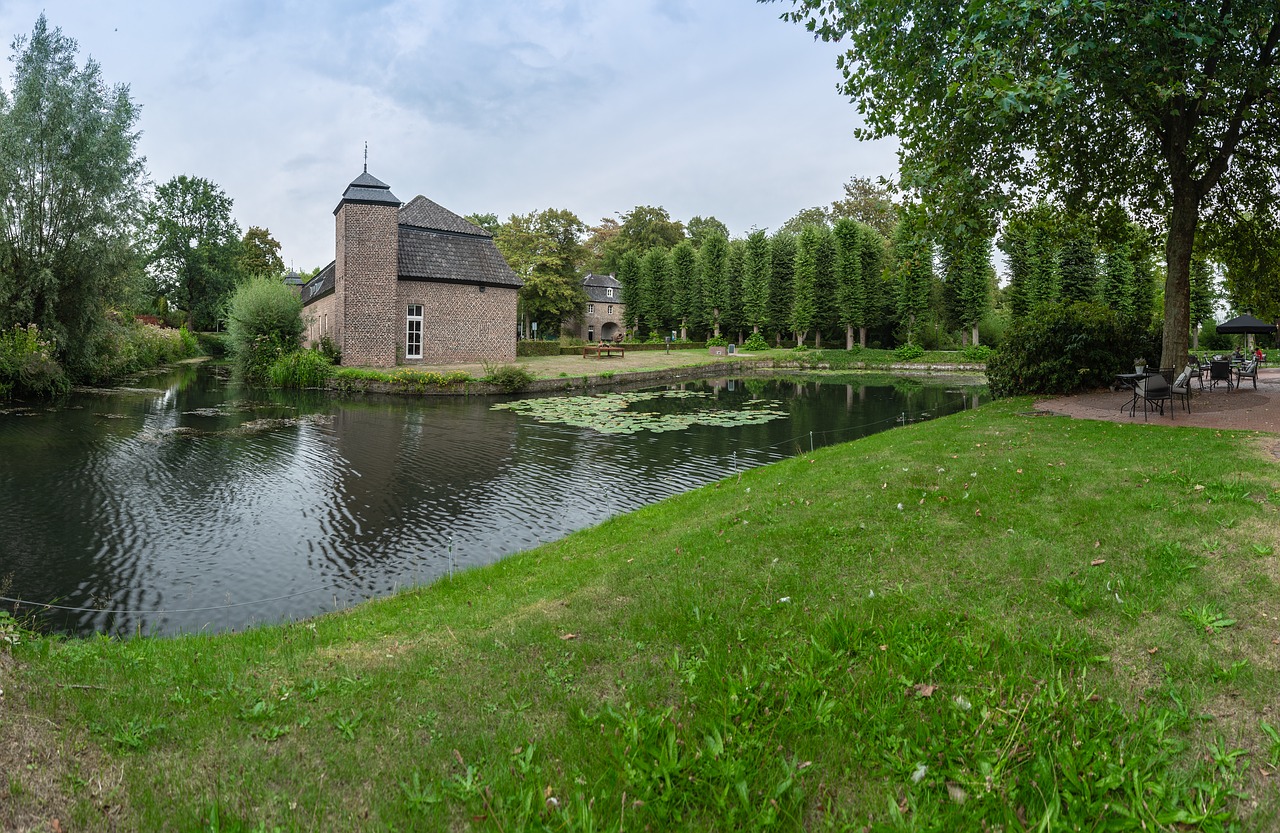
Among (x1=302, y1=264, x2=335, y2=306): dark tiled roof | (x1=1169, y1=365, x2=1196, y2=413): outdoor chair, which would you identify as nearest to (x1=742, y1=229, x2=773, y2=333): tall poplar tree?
(x1=302, y1=264, x2=335, y2=306): dark tiled roof

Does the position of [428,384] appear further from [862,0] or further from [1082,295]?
[1082,295]

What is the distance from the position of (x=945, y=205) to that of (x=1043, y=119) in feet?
8.58

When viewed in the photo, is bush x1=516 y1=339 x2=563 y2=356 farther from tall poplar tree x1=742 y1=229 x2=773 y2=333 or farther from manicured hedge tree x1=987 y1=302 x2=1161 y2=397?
manicured hedge tree x1=987 y1=302 x2=1161 y2=397

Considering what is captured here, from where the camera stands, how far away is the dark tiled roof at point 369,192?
97.3 ft

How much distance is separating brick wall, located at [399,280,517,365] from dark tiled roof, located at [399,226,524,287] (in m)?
0.45

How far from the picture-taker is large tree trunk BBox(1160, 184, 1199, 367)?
12.0 meters

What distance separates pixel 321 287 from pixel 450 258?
367 inches

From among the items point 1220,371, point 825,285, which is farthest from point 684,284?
point 1220,371

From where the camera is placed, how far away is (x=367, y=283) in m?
30.4

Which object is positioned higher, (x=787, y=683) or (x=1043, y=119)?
(x=1043, y=119)

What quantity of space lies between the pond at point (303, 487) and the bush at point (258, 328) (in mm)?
8160

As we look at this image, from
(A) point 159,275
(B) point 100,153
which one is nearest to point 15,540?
(B) point 100,153

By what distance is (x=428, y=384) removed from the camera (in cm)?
Result: 2562

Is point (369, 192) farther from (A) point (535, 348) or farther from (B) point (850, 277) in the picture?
(B) point (850, 277)
